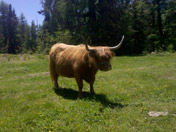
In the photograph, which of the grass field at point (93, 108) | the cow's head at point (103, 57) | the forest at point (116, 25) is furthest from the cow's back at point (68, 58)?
the forest at point (116, 25)

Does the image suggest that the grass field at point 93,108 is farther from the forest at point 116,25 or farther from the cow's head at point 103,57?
the forest at point 116,25

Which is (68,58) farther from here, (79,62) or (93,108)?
(93,108)

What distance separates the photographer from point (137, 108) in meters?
5.88

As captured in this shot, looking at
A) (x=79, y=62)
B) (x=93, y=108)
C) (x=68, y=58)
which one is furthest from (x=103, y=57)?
(x=68, y=58)

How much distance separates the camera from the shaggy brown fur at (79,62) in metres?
6.44

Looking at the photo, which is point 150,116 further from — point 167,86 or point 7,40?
point 7,40

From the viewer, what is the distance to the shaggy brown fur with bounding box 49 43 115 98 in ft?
21.1

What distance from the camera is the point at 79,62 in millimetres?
7211

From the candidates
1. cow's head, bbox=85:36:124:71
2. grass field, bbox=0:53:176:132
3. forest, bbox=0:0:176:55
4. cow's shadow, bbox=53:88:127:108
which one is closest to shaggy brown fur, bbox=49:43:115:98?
cow's head, bbox=85:36:124:71

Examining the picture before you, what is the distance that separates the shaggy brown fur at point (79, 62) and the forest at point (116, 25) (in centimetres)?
1700

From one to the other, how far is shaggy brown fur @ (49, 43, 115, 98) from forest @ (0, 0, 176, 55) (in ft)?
55.8

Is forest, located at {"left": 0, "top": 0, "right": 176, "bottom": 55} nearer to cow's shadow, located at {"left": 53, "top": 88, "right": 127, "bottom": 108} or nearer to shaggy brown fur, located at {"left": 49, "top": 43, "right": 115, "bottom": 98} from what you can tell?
shaggy brown fur, located at {"left": 49, "top": 43, "right": 115, "bottom": 98}

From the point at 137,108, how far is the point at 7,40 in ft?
172

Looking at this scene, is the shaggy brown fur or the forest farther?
the forest
